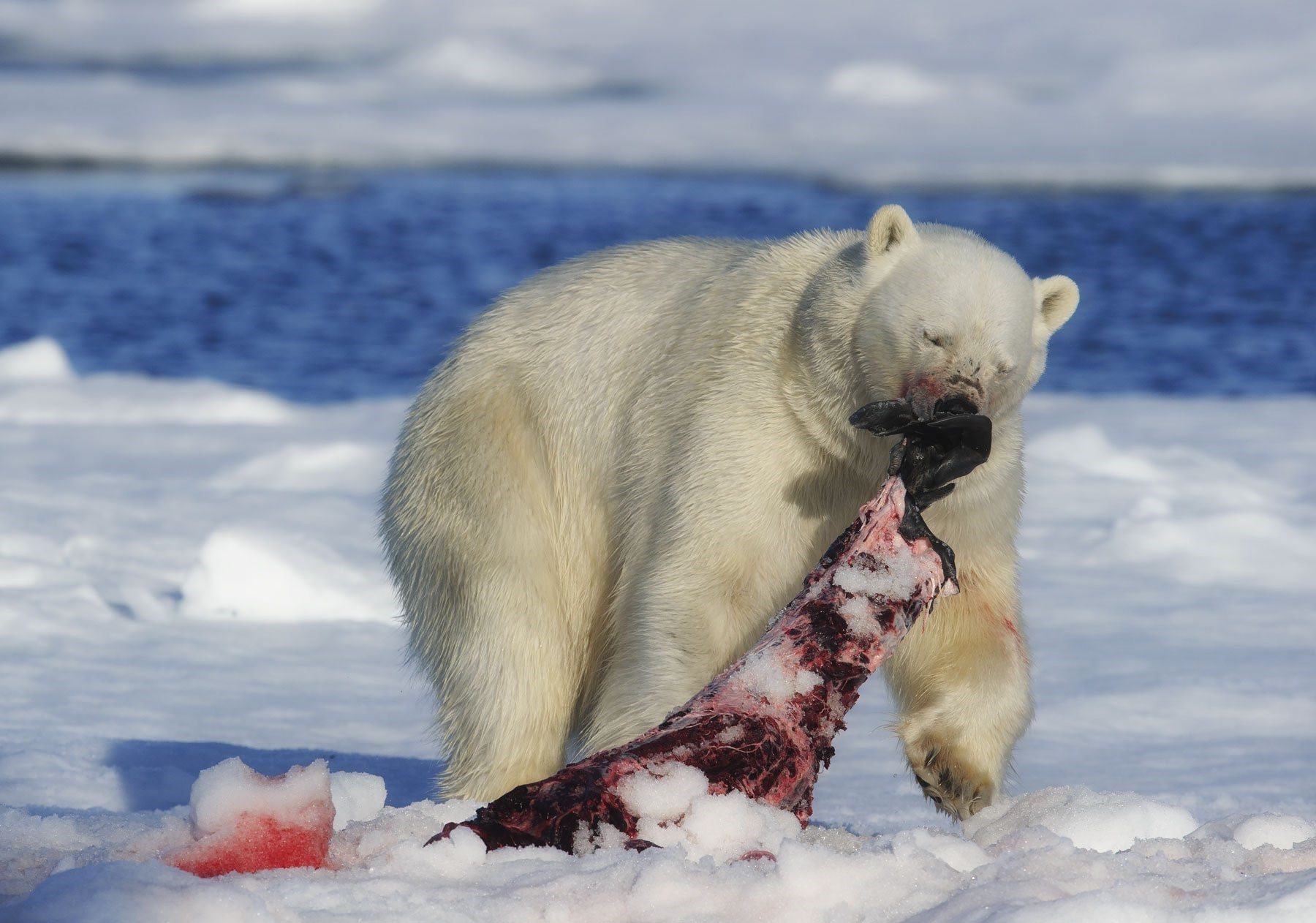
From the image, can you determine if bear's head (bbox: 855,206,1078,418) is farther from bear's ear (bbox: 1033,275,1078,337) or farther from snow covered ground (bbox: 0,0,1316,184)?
snow covered ground (bbox: 0,0,1316,184)

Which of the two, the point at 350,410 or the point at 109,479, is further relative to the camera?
the point at 350,410

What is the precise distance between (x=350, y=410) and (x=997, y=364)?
5.81 metres

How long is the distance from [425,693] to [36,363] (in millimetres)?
5530

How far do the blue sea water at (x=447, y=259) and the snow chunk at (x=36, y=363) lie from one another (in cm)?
202

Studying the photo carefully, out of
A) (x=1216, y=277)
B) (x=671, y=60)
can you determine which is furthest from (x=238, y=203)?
(x=1216, y=277)

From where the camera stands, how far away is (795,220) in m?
15.7

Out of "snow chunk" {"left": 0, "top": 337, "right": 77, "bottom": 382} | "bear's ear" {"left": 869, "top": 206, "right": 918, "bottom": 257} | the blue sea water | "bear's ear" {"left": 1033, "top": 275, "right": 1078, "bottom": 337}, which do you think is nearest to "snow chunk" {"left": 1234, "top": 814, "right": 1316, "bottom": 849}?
"bear's ear" {"left": 1033, "top": 275, "right": 1078, "bottom": 337}

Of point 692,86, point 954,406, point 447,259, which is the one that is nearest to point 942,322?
point 954,406

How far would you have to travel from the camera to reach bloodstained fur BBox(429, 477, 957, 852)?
79.0 inches

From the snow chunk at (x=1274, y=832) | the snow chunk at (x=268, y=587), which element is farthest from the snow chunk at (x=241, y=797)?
the snow chunk at (x=268, y=587)

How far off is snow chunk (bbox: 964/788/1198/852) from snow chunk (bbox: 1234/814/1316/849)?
134mm

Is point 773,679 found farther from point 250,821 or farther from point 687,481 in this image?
point 250,821

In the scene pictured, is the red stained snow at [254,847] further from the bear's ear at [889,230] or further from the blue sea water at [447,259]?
the blue sea water at [447,259]

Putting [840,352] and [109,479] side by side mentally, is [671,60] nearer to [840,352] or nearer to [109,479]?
[109,479]
